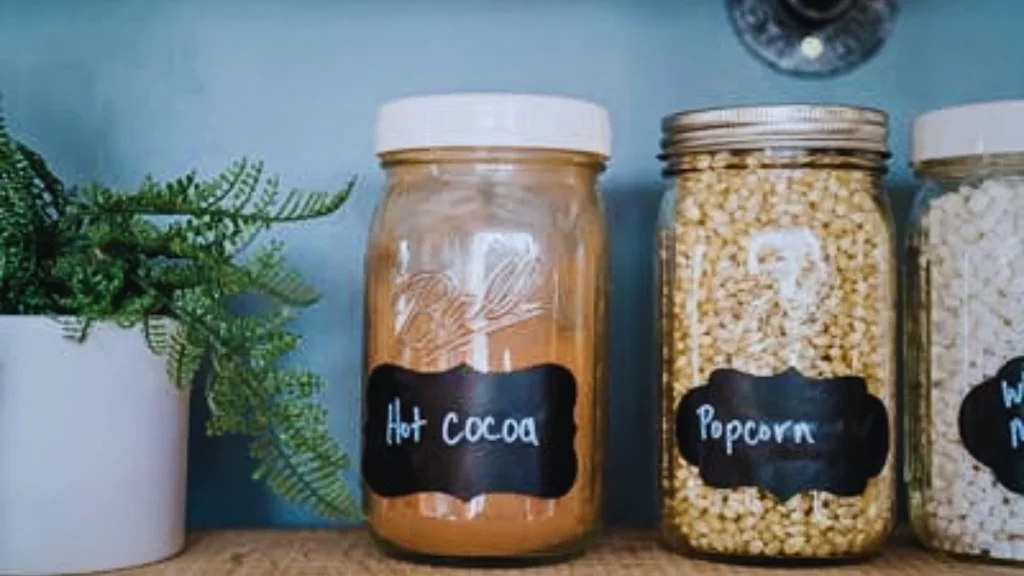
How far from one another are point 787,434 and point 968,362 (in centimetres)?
10

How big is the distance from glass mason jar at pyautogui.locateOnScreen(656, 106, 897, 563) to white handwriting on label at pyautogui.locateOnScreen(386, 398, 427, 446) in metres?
0.13

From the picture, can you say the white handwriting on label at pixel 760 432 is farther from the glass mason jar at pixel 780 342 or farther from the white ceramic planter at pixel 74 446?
the white ceramic planter at pixel 74 446

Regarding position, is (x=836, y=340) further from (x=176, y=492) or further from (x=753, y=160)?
(x=176, y=492)

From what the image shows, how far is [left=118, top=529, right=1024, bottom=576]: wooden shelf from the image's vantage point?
0.66 meters

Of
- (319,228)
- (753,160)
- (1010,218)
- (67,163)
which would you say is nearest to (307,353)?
(319,228)

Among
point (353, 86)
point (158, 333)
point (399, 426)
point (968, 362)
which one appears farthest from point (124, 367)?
point (968, 362)

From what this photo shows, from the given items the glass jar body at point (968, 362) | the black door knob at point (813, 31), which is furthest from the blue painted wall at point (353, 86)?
the glass jar body at point (968, 362)

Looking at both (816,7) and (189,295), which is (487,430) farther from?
(816,7)

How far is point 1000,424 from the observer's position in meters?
0.68

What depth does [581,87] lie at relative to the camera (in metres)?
0.84

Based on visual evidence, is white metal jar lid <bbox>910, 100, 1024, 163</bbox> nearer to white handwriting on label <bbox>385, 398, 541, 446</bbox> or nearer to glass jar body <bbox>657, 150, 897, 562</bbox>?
glass jar body <bbox>657, 150, 897, 562</bbox>

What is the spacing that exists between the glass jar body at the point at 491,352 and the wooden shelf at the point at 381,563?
0.05ft

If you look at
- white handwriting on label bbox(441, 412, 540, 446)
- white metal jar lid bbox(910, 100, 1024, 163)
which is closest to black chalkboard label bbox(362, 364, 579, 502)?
white handwriting on label bbox(441, 412, 540, 446)

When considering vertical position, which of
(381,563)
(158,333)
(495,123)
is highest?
(495,123)
